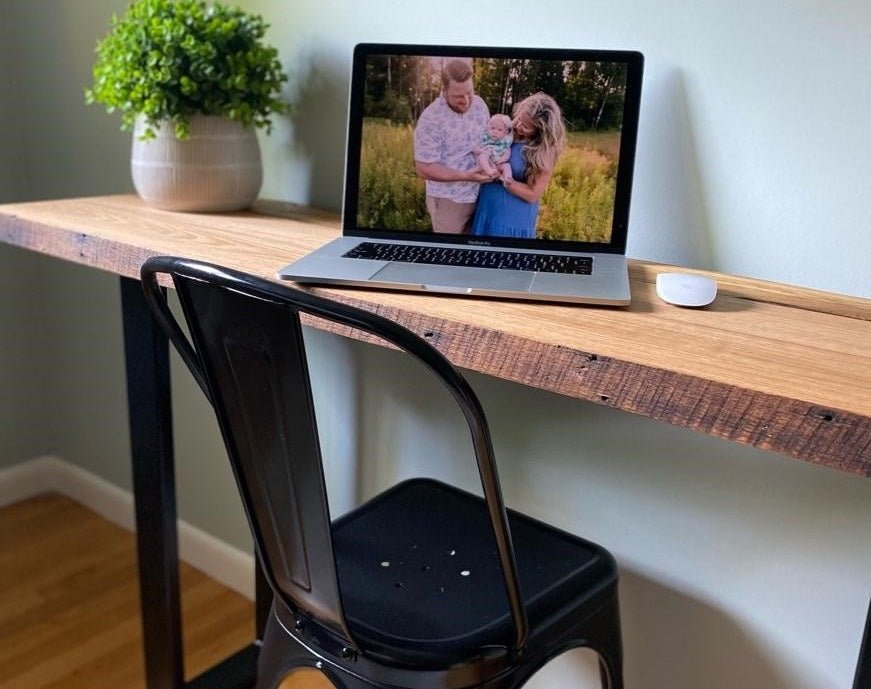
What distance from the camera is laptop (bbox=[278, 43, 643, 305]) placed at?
1051 millimetres

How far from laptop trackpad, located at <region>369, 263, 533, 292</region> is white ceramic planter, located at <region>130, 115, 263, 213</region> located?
16.9 inches

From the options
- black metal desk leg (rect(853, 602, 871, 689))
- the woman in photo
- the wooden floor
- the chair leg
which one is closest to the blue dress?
the woman in photo

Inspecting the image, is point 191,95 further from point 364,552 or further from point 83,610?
point 83,610

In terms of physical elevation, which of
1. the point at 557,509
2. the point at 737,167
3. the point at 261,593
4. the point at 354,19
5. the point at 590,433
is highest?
the point at 354,19

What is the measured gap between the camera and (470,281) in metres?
0.93

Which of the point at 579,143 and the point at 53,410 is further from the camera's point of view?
the point at 53,410

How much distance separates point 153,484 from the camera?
50.1 inches

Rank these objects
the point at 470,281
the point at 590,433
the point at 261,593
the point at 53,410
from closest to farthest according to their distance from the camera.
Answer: the point at 470,281 < the point at 590,433 < the point at 261,593 < the point at 53,410

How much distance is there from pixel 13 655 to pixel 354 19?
1275mm

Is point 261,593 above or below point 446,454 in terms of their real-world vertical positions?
below

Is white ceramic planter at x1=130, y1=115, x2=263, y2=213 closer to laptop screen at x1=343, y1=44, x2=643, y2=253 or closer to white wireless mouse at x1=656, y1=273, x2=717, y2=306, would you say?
laptop screen at x1=343, y1=44, x2=643, y2=253

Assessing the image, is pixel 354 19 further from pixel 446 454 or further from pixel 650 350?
pixel 650 350

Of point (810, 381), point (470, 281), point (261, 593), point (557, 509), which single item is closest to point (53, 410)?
point (261, 593)

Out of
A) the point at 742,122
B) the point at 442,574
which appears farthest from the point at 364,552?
the point at 742,122
